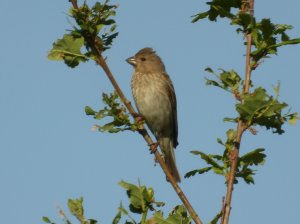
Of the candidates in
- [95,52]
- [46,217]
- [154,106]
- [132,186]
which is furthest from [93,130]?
[154,106]

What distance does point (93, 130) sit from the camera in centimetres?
382

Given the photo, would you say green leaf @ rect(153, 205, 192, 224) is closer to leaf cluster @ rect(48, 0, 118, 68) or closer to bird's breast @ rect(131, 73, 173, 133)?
leaf cluster @ rect(48, 0, 118, 68)

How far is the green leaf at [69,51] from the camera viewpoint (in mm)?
3791

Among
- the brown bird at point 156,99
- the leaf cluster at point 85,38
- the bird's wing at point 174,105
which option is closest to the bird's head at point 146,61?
the brown bird at point 156,99

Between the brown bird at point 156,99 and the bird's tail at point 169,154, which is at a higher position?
the brown bird at point 156,99

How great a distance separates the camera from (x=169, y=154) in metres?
9.22

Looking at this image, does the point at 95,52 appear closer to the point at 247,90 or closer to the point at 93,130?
the point at 93,130

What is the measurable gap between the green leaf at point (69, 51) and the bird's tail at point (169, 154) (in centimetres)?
510

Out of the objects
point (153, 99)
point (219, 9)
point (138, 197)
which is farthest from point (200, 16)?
point (153, 99)

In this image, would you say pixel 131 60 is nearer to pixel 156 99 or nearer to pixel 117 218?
pixel 156 99

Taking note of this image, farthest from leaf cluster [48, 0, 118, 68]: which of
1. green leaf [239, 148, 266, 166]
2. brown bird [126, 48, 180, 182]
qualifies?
brown bird [126, 48, 180, 182]

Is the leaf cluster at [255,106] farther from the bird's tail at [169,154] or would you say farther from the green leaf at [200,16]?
the bird's tail at [169,154]

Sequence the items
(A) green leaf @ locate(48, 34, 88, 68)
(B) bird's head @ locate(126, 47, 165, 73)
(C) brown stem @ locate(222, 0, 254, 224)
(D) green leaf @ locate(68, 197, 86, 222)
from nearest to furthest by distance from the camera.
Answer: (D) green leaf @ locate(68, 197, 86, 222) → (C) brown stem @ locate(222, 0, 254, 224) → (A) green leaf @ locate(48, 34, 88, 68) → (B) bird's head @ locate(126, 47, 165, 73)

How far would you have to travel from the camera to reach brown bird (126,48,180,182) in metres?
8.87
